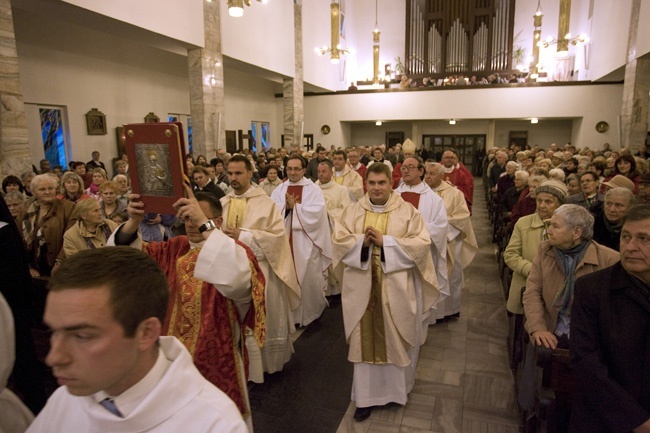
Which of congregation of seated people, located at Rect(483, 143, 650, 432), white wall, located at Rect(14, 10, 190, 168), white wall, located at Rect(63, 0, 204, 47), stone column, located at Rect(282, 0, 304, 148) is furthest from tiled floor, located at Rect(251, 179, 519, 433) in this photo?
stone column, located at Rect(282, 0, 304, 148)

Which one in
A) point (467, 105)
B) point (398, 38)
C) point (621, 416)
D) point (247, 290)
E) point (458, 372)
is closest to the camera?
point (621, 416)

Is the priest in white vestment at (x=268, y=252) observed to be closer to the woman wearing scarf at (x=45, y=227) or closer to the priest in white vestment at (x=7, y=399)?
the woman wearing scarf at (x=45, y=227)

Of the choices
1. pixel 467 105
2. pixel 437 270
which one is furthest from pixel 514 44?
pixel 437 270

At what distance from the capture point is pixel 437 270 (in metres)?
Result: 4.71

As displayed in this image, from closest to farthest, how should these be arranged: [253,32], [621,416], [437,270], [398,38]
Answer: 1. [621,416]
2. [437,270]
3. [253,32]
4. [398,38]

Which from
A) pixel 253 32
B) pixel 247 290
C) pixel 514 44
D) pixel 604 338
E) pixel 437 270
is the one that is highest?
pixel 514 44

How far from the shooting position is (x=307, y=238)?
540 cm

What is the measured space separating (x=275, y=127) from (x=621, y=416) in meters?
20.2

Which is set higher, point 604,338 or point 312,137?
point 312,137

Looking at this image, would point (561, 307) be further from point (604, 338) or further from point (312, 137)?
point (312, 137)

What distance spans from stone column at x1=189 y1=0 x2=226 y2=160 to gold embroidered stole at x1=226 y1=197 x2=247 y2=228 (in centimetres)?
797

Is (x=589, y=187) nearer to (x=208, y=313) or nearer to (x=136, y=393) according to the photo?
(x=208, y=313)

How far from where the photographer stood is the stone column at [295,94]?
1675 centimetres

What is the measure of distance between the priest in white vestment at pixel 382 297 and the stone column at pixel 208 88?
8.81m
